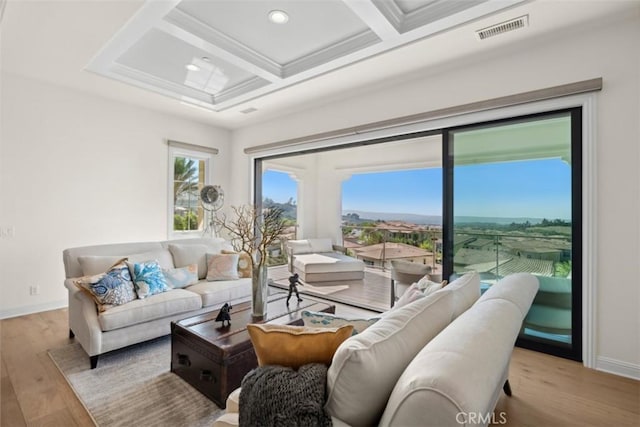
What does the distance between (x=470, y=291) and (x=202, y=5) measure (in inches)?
110

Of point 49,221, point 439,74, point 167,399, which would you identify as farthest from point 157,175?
point 439,74

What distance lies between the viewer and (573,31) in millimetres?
2461

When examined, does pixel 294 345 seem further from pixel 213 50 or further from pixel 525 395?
pixel 213 50

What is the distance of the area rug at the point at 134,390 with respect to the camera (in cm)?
183

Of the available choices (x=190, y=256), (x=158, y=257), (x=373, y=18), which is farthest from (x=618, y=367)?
(x=158, y=257)

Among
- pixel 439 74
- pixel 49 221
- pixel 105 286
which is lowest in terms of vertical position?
pixel 105 286

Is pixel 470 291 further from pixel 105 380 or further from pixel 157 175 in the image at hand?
pixel 157 175

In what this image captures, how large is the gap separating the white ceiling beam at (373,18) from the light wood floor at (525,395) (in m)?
2.87

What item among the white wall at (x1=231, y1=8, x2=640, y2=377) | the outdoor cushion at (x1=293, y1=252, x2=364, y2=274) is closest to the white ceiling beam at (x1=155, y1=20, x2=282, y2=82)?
the white wall at (x1=231, y1=8, x2=640, y2=377)

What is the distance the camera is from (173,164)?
4.85 m

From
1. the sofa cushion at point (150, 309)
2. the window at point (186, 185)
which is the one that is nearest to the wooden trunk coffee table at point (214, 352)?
the sofa cushion at point (150, 309)

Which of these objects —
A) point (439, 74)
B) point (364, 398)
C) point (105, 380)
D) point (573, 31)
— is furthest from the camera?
point (439, 74)

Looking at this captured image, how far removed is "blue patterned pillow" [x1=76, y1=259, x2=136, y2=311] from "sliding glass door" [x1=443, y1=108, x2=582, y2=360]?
309cm

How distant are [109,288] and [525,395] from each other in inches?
128
